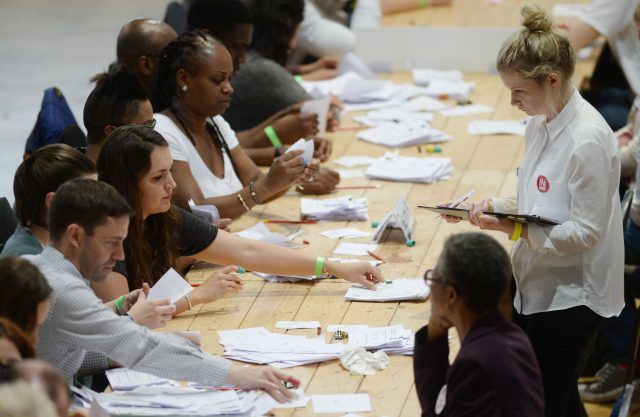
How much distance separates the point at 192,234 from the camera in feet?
13.1

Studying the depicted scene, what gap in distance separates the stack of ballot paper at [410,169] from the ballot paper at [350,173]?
44 millimetres

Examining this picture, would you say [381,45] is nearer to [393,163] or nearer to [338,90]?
[338,90]

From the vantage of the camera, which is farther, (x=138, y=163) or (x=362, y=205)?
(x=362, y=205)

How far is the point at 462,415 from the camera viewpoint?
8.68 feet

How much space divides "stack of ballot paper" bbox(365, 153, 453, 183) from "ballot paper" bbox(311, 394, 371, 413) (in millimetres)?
2185

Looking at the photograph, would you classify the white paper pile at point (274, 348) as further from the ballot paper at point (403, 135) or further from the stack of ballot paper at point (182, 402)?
the ballot paper at point (403, 135)

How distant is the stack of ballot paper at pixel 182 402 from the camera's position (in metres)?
3.00

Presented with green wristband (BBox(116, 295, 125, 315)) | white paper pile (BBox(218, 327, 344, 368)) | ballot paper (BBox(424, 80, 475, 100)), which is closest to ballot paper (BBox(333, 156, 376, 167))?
ballot paper (BBox(424, 80, 475, 100))

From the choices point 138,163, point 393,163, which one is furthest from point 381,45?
point 138,163

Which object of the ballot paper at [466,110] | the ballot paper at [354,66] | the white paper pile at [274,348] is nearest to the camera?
→ the white paper pile at [274,348]

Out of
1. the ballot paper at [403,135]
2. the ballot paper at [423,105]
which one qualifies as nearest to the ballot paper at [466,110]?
the ballot paper at [423,105]

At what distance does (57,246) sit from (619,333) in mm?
2902

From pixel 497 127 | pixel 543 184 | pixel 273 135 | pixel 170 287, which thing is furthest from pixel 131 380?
pixel 497 127

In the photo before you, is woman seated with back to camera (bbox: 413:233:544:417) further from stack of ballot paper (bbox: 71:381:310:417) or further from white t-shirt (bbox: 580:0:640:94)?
white t-shirt (bbox: 580:0:640:94)
